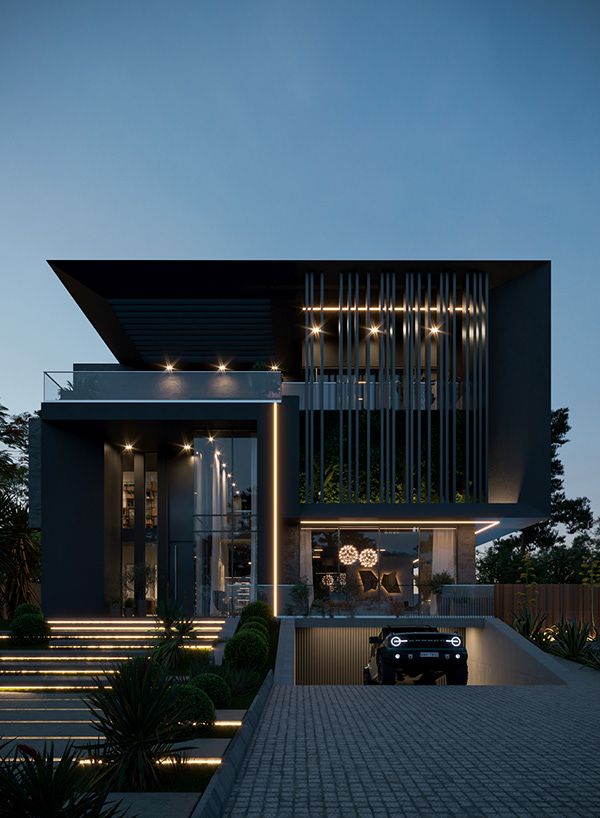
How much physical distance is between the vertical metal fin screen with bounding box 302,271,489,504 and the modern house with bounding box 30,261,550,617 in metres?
0.07

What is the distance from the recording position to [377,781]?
8.19 metres

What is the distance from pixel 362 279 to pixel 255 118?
86543mm

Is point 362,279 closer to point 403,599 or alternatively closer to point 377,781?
point 403,599

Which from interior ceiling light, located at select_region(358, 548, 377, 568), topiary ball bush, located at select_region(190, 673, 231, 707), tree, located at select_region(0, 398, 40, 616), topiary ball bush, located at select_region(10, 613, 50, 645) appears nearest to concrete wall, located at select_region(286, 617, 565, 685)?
interior ceiling light, located at select_region(358, 548, 377, 568)

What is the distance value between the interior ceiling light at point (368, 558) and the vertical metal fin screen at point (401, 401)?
5.10 feet

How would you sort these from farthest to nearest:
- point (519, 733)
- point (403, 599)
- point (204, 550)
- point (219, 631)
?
point (204, 550), point (403, 599), point (219, 631), point (519, 733)

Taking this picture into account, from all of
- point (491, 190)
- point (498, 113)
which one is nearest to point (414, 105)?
point (498, 113)

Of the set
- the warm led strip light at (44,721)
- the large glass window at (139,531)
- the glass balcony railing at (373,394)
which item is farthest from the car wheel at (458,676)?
the large glass window at (139,531)

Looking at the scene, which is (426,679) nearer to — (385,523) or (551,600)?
(551,600)

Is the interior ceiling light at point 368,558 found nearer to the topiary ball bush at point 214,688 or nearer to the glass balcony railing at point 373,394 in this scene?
the glass balcony railing at point 373,394

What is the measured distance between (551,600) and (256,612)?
8.10 metres

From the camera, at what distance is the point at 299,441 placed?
2728 cm

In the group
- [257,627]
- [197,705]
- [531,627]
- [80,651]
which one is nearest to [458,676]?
[257,627]

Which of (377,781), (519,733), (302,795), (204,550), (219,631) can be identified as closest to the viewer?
(302,795)
